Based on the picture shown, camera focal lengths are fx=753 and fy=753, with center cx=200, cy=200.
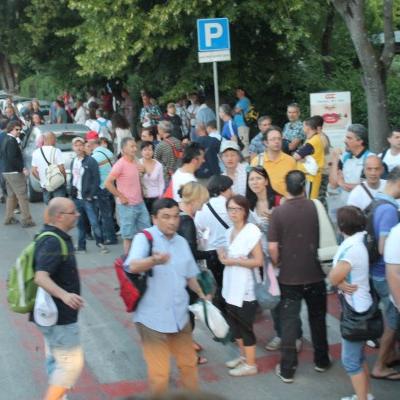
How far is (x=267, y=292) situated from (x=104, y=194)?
510 cm

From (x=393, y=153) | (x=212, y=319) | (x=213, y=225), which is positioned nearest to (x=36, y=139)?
(x=393, y=153)

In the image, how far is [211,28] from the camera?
455 inches

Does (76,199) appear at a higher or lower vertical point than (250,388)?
higher

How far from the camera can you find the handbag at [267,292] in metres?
6.02

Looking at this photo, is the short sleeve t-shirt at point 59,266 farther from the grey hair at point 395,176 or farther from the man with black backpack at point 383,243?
the grey hair at point 395,176

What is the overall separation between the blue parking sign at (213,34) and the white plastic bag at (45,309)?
23.3 ft

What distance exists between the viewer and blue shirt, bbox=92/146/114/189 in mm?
10758

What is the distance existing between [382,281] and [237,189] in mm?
2344

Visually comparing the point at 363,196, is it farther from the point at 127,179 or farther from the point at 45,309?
the point at 127,179

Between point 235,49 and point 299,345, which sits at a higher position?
point 235,49

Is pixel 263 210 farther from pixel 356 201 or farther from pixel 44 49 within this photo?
pixel 44 49

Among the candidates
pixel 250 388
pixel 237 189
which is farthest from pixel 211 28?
pixel 250 388

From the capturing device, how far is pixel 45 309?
199 inches

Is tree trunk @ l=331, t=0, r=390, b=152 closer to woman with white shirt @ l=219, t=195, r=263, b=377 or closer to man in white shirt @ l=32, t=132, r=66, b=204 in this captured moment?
man in white shirt @ l=32, t=132, r=66, b=204
